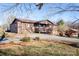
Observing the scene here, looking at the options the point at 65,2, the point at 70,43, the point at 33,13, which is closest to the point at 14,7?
the point at 33,13

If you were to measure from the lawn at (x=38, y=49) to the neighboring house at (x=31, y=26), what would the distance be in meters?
0.11

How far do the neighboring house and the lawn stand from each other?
0.35 ft

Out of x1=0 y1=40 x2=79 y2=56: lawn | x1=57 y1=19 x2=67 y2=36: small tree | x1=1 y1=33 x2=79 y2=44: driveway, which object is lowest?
x1=0 y1=40 x2=79 y2=56: lawn

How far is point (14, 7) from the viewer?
1753 millimetres

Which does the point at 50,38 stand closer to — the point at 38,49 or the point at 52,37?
the point at 52,37

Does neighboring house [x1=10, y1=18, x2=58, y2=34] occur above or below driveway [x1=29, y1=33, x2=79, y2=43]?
above

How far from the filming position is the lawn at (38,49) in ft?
5.63

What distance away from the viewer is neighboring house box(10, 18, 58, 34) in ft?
5.75

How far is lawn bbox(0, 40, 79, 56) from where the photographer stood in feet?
5.63

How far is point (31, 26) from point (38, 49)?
0.21m

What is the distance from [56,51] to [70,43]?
14 centimetres

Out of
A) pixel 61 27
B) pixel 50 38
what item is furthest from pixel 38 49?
pixel 61 27

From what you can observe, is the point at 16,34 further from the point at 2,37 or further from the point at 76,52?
the point at 76,52

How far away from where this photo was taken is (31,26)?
1.77 m
